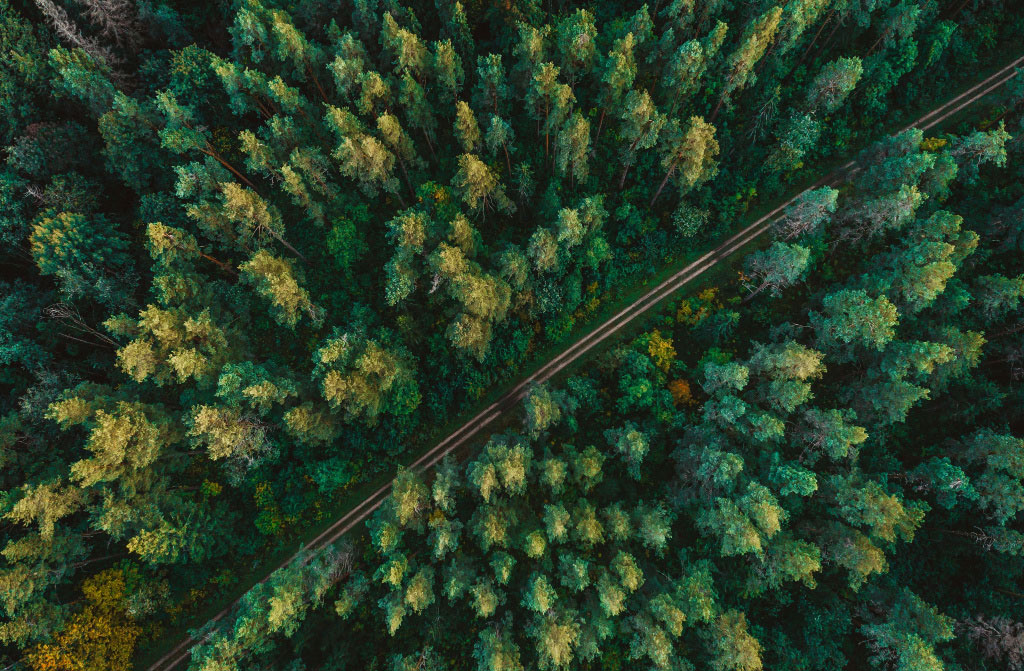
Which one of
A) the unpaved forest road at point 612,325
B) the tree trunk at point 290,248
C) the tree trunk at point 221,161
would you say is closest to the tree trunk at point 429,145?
the tree trunk at point 290,248

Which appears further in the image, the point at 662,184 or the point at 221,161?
the point at 221,161

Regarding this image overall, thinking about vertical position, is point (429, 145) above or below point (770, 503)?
above

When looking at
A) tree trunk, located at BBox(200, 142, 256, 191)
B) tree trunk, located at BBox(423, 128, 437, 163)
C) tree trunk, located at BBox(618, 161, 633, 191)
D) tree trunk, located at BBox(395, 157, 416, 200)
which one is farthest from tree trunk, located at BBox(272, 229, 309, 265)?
tree trunk, located at BBox(618, 161, 633, 191)

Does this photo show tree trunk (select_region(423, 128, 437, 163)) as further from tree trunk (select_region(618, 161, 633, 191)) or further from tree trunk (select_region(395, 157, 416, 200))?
tree trunk (select_region(618, 161, 633, 191))

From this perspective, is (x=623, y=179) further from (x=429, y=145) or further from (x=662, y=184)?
(x=429, y=145)

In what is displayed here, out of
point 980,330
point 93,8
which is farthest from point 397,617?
point 93,8

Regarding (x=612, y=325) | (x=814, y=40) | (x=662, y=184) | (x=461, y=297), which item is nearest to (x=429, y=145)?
(x=461, y=297)

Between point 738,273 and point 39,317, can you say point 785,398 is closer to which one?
point 738,273
